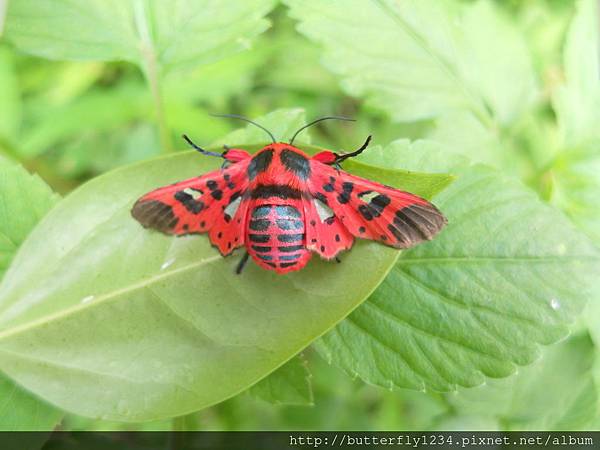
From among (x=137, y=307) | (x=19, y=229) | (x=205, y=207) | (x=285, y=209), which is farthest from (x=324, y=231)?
(x=19, y=229)

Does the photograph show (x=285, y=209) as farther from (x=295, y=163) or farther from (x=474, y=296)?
(x=474, y=296)

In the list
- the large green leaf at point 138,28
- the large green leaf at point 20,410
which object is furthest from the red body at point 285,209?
the large green leaf at point 20,410

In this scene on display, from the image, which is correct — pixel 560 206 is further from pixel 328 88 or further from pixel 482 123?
pixel 328 88

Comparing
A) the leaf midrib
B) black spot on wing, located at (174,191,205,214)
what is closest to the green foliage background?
the leaf midrib

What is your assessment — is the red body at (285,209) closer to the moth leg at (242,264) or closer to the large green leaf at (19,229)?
the moth leg at (242,264)

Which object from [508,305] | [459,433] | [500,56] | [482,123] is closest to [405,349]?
[508,305]

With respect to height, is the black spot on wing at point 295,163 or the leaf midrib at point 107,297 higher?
the black spot on wing at point 295,163

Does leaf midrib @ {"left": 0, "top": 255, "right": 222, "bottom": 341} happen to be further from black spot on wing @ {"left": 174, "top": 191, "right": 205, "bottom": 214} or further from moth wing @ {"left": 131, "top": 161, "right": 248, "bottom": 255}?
black spot on wing @ {"left": 174, "top": 191, "right": 205, "bottom": 214}

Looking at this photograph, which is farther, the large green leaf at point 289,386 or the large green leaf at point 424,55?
the large green leaf at point 424,55
